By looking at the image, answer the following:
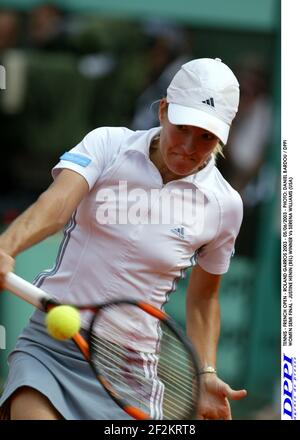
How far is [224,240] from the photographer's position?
11.3 feet

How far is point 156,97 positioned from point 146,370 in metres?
2.62

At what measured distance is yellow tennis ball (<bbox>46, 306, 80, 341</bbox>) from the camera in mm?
2906

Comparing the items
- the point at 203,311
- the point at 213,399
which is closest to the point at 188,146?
the point at 203,311

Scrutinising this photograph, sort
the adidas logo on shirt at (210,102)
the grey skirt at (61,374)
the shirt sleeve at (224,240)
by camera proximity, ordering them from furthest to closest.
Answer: the shirt sleeve at (224,240)
the adidas logo on shirt at (210,102)
the grey skirt at (61,374)

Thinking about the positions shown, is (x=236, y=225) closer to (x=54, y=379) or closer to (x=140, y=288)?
(x=140, y=288)

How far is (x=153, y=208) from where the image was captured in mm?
3316

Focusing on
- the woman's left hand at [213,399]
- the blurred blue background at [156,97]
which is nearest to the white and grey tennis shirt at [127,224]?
the woman's left hand at [213,399]

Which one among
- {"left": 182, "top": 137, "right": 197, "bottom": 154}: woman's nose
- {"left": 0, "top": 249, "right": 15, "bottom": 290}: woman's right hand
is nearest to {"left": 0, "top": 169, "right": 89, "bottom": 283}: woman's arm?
{"left": 0, "top": 249, "right": 15, "bottom": 290}: woman's right hand

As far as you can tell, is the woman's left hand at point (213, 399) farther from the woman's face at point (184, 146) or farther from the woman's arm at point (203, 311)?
the woman's face at point (184, 146)

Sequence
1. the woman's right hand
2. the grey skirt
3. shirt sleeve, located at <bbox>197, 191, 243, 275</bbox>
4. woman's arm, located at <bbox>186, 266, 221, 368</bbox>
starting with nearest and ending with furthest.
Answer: the woman's right hand
the grey skirt
shirt sleeve, located at <bbox>197, 191, 243, 275</bbox>
woman's arm, located at <bbox>186, 266, 221, 368</bbox>

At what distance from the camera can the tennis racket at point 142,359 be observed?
10.2 ft

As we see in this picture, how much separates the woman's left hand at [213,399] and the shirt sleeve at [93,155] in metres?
0.64

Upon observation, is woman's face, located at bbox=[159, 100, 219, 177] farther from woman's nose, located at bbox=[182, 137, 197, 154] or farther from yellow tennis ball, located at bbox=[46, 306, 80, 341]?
yellow tennis ball, located at bbox=[46, 306, 80, 341]

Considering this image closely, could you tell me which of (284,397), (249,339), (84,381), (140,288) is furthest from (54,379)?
(249,339)
